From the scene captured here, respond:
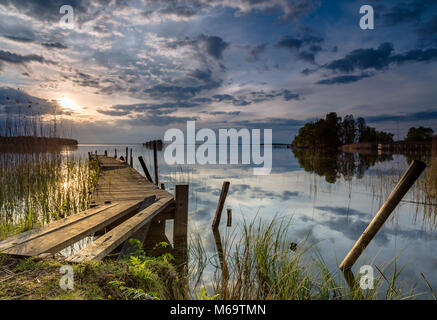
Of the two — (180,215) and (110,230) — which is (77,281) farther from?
(180,215)

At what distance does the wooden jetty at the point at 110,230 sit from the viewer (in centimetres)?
299

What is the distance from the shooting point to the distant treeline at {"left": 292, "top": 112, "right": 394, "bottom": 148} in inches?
2449

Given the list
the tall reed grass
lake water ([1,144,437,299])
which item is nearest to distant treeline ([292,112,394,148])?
lake water ([1,144,437,299])

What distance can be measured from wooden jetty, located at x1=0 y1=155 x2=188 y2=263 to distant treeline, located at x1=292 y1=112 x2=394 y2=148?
62.1 m

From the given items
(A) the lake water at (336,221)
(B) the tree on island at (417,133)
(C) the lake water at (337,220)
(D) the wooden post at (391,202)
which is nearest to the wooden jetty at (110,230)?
(A) the lake water at (336,221)

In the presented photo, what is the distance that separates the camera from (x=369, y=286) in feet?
11.6

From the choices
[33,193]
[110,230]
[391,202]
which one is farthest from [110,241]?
[33,193]

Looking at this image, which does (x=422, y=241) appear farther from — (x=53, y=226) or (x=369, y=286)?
(x=53, y=226)

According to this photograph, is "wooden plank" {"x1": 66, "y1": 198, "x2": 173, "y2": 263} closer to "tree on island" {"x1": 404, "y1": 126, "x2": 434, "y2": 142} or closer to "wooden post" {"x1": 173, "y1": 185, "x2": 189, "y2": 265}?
"wooden post" {"x1": 173, "y1": 185, "x2": 189, "y2": 265}

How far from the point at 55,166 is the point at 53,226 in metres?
8.36

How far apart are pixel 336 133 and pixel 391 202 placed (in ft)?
221

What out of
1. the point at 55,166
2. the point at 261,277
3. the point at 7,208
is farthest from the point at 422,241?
the point at 55,166
